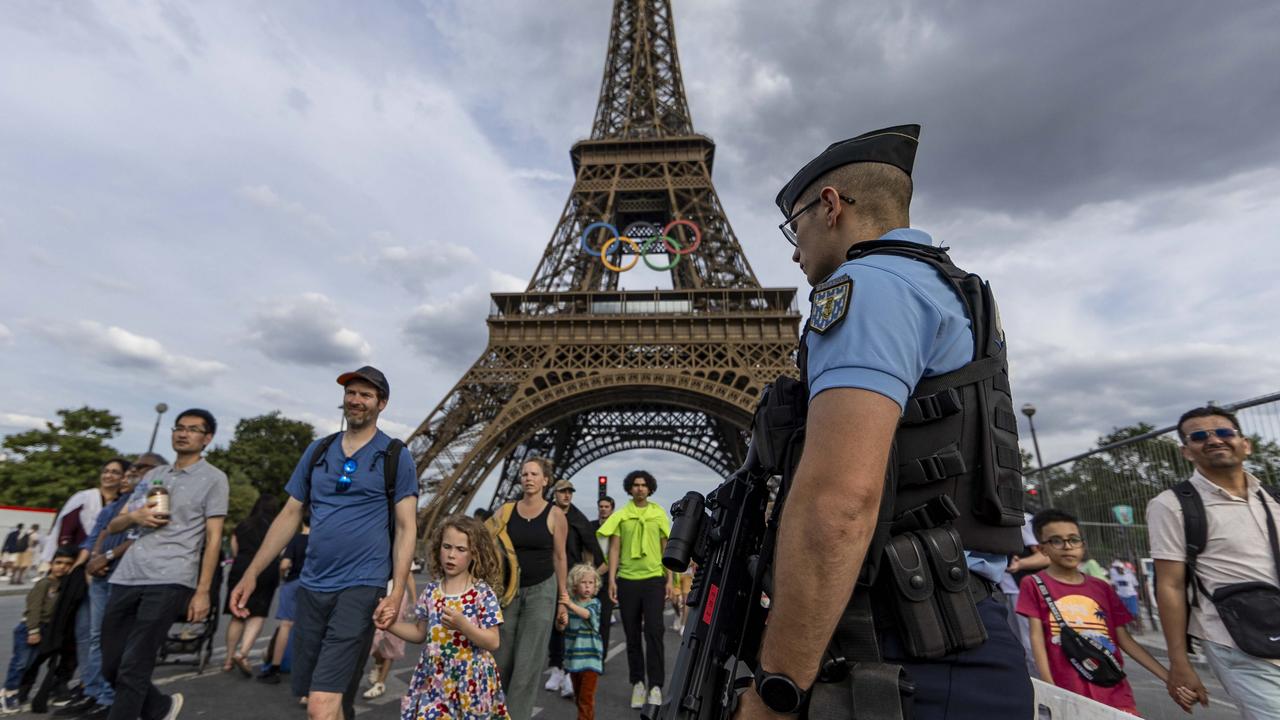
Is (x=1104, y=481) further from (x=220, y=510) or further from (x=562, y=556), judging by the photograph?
(x=220, y=510)

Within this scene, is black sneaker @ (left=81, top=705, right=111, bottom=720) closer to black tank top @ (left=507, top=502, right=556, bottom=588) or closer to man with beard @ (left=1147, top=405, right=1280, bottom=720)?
black tank top @ (left=507, top=502, right=556, bottom=588)

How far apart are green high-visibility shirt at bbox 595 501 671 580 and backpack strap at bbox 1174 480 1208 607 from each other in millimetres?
3556

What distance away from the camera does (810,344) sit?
53.6 inches

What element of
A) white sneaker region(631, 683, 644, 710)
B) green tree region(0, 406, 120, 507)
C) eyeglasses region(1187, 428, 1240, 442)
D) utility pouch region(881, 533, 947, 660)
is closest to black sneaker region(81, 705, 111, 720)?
white sneaker region(631, 683, 644, 710)

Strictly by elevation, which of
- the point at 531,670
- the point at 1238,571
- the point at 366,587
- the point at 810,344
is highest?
the point at 810,344

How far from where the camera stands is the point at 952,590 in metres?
1.24

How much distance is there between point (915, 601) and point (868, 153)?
1.04 meters

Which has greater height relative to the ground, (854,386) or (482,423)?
(482,423)

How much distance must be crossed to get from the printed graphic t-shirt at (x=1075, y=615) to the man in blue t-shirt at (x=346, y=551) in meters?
3.52

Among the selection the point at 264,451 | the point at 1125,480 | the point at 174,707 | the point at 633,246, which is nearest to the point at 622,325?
the point at 633,246

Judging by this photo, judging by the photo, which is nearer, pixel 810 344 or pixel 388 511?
pixel 810 344

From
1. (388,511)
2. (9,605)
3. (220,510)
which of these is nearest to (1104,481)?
(388,511)

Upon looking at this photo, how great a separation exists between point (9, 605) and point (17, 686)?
27.7ft

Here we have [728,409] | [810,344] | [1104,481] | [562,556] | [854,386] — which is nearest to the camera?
[854,386]
